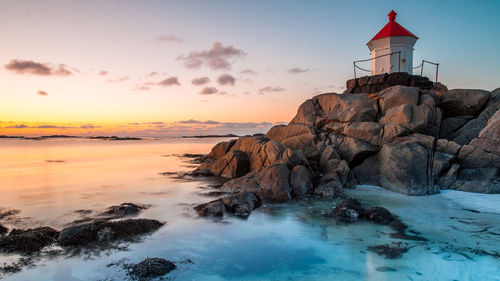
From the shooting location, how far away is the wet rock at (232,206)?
8.12 m

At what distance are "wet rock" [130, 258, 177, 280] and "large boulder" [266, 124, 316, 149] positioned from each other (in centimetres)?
1003

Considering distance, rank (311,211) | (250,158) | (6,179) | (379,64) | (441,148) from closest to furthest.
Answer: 1. (311,211)
2. (441,148)
3. (250,158)
4. (6,179)
5. (379,64)

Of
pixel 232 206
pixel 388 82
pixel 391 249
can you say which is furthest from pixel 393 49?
pixel 391 249

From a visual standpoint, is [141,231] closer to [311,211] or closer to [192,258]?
[192,258]

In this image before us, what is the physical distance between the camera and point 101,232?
20.5ft

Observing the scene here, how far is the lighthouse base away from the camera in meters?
19.4

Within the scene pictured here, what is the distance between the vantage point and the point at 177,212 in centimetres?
862

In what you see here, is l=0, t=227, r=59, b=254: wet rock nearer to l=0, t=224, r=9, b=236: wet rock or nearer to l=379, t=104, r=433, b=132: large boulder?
l=0, t=224, r=9, b=236: wet rock

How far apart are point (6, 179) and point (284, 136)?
14175mm

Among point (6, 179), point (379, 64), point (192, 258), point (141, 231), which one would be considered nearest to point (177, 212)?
point (141, 231)

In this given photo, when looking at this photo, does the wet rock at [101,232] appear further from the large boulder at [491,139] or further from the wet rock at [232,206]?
the large boulder at [491,139]

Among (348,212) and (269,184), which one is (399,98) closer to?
(269,184)

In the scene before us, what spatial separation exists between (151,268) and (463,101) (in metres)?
15.6

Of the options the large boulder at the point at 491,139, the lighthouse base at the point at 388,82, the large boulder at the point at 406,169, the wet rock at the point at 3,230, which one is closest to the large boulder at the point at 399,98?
the large boulder at the point at 491,139
